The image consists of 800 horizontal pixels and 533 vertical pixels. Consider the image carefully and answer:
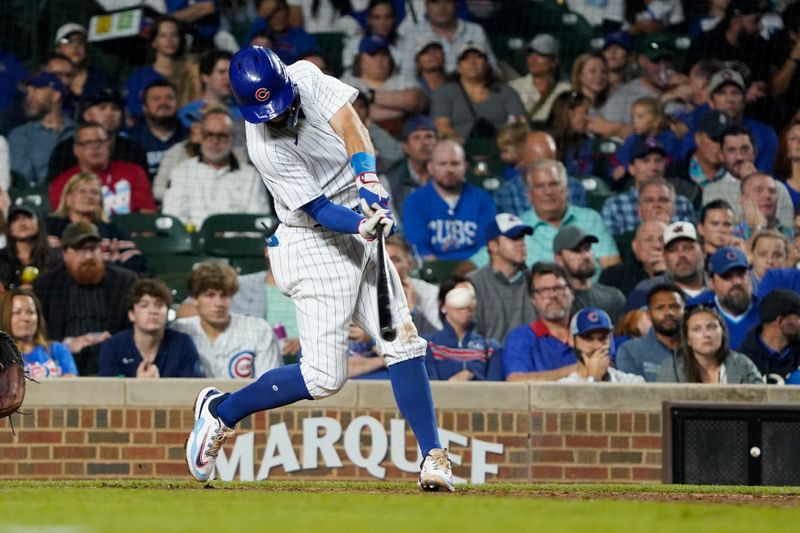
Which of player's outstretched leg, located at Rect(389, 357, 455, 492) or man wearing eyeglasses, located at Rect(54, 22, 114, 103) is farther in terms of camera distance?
man wearing eyeglasses, located at Rect(54, 22, 114, 103)

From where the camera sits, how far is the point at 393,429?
25.6 ft

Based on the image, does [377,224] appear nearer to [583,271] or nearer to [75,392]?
[75,392]

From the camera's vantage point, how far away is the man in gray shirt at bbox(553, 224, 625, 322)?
881 centimetres

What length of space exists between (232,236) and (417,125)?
1.58 meters

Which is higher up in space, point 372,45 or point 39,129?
point 372,45

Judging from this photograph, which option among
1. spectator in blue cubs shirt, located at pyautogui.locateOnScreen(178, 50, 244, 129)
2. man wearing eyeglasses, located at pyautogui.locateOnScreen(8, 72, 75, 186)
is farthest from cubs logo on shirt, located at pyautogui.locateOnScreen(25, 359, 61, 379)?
spectator in blue cubs shirt, located at pyautogui.locateOnScreen(178, 50, 244, 129)

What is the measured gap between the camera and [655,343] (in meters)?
8.39

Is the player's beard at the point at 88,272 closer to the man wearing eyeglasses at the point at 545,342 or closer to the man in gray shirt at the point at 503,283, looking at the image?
the man in gray shirt at the point at 503,283

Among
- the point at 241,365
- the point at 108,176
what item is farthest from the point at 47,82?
the point at 241,365

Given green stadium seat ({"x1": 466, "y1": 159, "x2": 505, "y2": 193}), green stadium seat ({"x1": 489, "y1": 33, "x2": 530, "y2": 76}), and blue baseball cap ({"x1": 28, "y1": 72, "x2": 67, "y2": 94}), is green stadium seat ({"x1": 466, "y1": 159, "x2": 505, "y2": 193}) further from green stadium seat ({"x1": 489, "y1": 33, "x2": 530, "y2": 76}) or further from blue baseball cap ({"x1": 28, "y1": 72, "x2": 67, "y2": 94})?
blue baseball cap ({"x1": 28, "y1": 72, "x2": 67, "y2": 94})

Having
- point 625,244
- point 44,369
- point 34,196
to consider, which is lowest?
point 44,369

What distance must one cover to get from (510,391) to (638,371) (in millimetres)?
984

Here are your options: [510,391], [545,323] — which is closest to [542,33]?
[545,323]

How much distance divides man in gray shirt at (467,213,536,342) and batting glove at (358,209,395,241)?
12.7 feet
